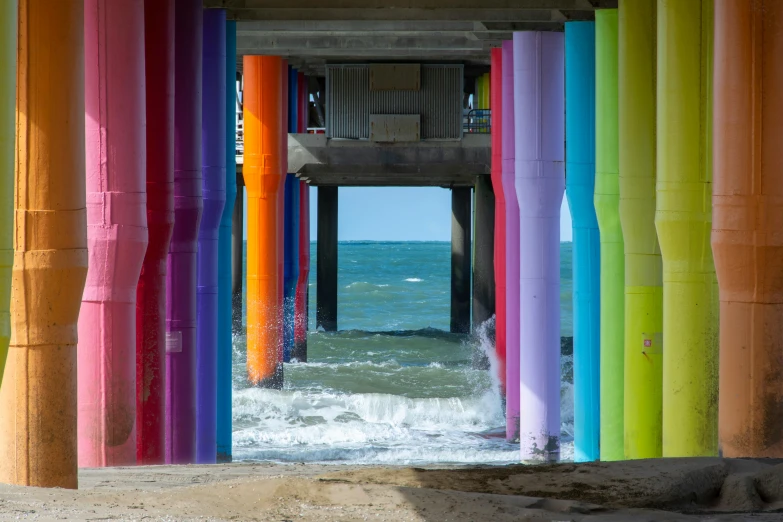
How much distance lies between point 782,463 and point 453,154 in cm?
1664

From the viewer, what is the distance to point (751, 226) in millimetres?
8156

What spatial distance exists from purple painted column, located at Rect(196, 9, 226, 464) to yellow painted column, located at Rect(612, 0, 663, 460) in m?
4.75

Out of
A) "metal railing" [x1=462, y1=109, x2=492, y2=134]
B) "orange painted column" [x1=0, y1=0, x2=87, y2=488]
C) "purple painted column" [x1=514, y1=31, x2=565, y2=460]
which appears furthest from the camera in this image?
"metal railing" [x1=462, y1=109, x2=492, y2=134]

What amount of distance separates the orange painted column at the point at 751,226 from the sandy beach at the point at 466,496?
4.63 feet

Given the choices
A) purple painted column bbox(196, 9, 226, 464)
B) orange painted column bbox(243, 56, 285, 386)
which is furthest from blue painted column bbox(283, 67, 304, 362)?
purple painted column bbox(196, 9, 226, 464)

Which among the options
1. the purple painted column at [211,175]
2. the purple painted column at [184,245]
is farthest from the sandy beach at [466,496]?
the purple painted column at [211,175]

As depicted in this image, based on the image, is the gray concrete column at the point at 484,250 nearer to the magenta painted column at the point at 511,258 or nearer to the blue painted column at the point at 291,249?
the blue painted column at the point at 291,249

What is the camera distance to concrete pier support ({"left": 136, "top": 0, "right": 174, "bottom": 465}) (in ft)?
34.6

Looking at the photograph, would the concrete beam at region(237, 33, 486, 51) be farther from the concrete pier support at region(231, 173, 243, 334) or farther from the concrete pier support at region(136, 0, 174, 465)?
the concrete pier support at region(231, 173, 243, 334)

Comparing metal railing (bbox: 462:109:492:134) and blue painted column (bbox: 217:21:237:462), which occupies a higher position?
metal railing (bbox: 462:109:492:134)

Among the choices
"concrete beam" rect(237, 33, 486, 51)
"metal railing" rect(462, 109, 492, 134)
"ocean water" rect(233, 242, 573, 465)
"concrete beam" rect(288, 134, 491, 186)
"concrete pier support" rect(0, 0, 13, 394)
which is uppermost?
"concrete beam" rect(237, 33, 486, 51)

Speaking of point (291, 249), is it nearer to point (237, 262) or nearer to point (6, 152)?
point (237, 262)

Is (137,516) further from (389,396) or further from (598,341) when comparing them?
(389,396)

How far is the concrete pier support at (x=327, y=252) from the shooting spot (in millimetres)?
→ 32750
